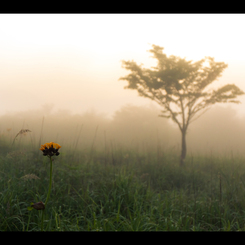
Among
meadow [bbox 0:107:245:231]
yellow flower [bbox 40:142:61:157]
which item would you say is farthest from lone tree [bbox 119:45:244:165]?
yellow flower [bbox 40:142:61:157]

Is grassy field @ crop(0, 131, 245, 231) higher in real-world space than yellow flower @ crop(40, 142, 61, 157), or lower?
lower

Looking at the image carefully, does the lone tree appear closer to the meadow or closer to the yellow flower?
the meadow

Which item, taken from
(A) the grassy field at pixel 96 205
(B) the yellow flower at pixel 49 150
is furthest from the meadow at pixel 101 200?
(B) the yellow flower at pixel 49 150

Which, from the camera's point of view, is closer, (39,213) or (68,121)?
(39,213)

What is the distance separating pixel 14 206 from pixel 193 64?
8.51 m

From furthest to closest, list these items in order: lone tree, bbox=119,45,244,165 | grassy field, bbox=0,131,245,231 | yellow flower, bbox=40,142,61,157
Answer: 1. lone tree, bbox=119,45,244,165
2. grassy field, bbox=0,131,245,231
3. yellow flower, bbox=40,142,61,157

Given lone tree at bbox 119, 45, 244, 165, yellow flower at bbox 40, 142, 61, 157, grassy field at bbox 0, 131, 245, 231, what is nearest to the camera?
yellow flower at bbox 40, 142, 61, 157

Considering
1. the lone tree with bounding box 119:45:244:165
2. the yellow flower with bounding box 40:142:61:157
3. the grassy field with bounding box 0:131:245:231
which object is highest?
the lone tree with bounding box 119:45:244:165

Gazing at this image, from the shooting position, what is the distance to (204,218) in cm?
291

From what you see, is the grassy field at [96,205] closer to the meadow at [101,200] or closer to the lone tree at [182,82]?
the meadow at [101,200]

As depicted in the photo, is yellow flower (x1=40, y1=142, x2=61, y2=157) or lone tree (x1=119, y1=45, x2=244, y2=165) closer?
yellow flower (x1=40, y1=142, x2=61, y2=157)

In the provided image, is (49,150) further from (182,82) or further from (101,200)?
(182,82)
